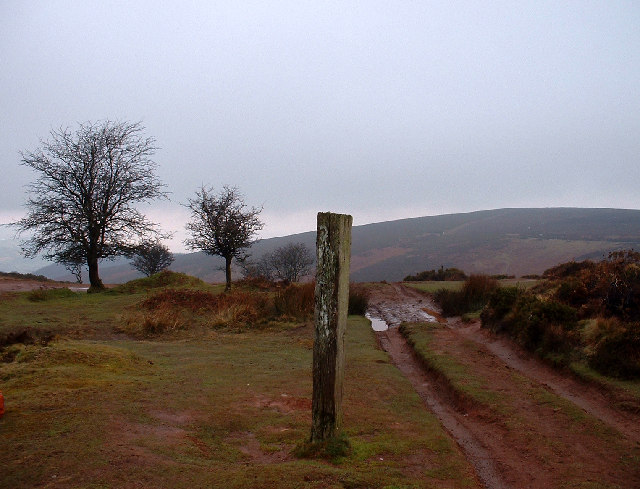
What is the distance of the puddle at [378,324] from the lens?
18.4 m

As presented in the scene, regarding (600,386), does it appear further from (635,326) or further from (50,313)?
(50,313)

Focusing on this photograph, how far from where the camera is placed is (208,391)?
8.43 metres

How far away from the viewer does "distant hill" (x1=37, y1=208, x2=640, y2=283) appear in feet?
221

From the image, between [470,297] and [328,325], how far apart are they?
1698 cm

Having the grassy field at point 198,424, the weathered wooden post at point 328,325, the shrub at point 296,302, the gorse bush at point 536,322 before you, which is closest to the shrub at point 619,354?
the gorse bush at point 536,322

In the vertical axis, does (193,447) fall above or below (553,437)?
above

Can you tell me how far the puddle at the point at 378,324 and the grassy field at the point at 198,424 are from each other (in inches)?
234

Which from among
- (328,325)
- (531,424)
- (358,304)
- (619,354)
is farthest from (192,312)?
(619,354)

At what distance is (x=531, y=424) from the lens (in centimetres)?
765

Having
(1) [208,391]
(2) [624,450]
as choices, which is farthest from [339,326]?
(2) [624,450]

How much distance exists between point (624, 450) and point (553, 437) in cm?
91

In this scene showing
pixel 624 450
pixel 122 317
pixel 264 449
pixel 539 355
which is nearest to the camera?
pixel 264 449

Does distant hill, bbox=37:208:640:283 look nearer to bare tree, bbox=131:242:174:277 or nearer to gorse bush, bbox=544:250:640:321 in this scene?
bare tree, bbox=131:242:174:277

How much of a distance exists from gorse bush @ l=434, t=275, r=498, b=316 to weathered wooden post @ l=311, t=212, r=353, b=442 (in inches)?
625
